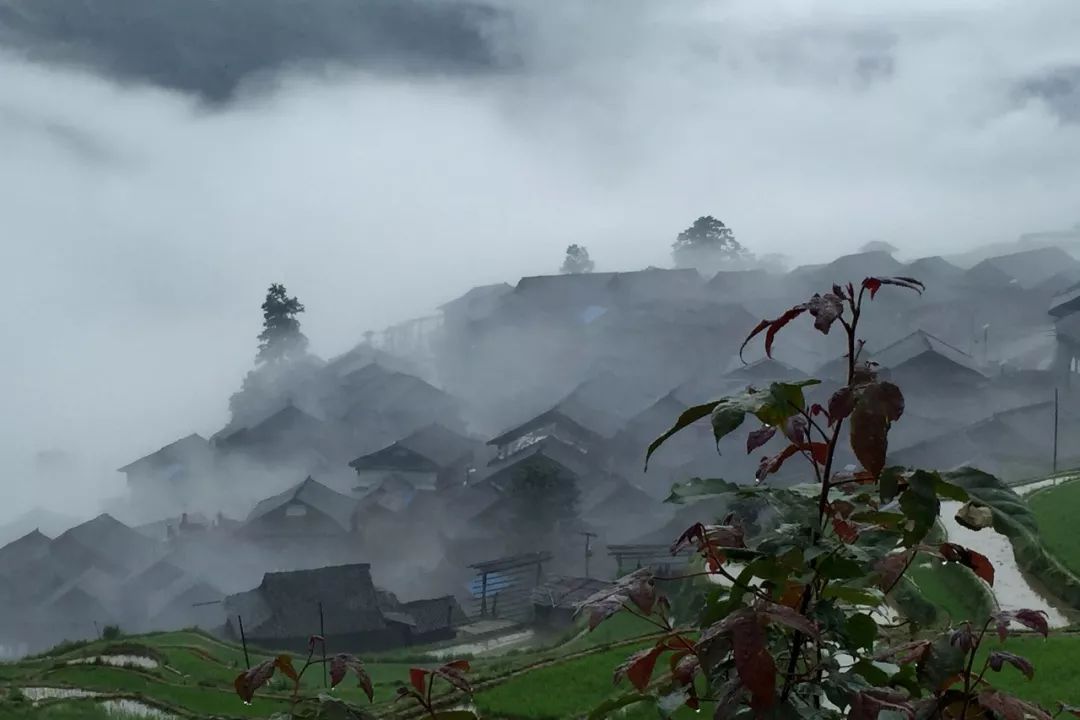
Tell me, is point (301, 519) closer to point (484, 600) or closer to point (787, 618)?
point (484, 600)

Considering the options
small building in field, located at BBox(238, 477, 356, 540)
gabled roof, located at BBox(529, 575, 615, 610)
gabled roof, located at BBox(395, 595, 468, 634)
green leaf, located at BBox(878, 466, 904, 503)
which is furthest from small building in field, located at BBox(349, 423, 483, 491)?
green leaf, located at BBox(878, 466, 904, 503)

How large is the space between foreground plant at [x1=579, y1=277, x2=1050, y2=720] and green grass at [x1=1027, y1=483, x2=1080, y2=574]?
1772 centimetres

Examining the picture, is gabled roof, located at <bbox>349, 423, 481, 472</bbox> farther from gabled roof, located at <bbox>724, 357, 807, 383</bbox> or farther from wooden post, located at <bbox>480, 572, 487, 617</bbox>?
gabled roof, located at <bbox>724, 357, 807, 383</bbox>

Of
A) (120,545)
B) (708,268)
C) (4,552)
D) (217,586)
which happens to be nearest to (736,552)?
(217,586)

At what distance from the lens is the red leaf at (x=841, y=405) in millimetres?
2238

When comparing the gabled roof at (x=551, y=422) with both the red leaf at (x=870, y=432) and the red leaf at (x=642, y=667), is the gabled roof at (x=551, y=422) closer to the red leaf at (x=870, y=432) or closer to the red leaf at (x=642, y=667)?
the red leaf at (x=642, y=667)

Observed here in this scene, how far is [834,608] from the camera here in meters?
2.56

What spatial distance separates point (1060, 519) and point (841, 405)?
23325 mm

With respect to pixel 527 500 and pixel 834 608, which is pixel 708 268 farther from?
pixel 834 608

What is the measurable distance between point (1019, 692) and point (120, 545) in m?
45.6

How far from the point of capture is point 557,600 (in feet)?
98.3

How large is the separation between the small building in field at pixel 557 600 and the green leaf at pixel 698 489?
87.6ft

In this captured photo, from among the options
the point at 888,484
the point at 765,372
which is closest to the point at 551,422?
the point at 765,372

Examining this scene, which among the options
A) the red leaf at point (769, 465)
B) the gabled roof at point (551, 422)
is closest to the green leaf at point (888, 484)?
the red leaf at point (769, 465)
